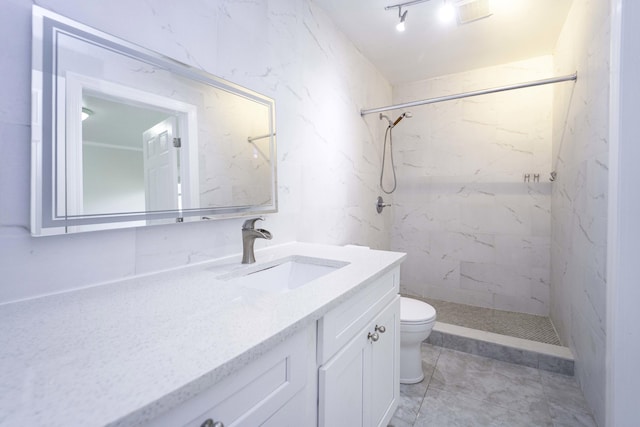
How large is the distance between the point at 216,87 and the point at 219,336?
1089 mm

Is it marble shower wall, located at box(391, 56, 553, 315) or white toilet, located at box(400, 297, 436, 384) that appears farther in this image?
marble shower wall, located at box(391, 56, 553, 315)

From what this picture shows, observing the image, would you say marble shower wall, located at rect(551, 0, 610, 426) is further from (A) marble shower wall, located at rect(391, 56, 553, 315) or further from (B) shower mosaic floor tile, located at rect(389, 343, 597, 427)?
(A) marble shower wall, located at rect(391, 56, 553, 315)

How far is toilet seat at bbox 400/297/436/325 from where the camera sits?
1.80m

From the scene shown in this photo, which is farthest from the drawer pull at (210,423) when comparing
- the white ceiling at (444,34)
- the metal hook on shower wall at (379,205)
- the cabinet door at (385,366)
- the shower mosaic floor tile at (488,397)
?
the metal hook on shower wall at (379,205)

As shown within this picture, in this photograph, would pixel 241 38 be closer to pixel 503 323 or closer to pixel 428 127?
pixel 428 127

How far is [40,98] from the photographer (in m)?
0.83

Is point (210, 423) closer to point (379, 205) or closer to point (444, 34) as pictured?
point (379, 205)

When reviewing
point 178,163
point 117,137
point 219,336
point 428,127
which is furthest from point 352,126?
point 219,336

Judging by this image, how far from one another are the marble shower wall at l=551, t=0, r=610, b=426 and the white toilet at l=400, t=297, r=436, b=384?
802 mm

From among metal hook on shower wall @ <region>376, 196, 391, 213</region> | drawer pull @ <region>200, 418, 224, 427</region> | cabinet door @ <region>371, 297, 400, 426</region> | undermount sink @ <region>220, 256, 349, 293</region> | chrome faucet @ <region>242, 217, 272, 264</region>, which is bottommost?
cabinet door @ <region>371, 297, 400, 426</region>

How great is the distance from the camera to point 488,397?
177cm

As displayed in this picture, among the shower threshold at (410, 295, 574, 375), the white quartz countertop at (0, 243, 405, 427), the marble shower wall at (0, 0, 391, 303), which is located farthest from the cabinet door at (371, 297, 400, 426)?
the shower threshold at (410, 295, 574, 375)

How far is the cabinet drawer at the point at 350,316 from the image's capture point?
0.91m

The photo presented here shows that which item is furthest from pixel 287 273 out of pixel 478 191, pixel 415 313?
pixel 478 191
